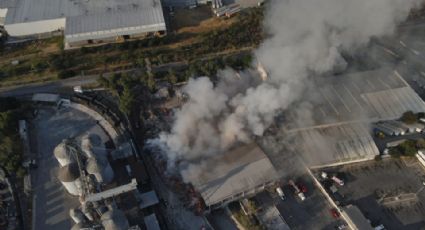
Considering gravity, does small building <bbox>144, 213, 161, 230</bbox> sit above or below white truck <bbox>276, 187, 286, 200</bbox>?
above

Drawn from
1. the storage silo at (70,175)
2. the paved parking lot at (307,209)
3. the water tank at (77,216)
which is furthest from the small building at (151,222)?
the paved parking lot at (307,209)

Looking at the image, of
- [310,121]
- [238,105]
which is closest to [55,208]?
[238,105]

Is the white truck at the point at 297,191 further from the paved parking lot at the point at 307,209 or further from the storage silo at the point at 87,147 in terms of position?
the storage silo at the point at 87,147

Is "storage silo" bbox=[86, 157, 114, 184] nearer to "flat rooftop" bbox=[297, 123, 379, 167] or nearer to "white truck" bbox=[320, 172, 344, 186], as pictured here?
"flat rooftop" bbox=[297, 123, 379, 167]

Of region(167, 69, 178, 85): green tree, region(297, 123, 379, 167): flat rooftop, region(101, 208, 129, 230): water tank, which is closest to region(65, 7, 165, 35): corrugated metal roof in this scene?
region(167, 69, 178, 85): green tree

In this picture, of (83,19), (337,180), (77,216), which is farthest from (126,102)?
(337,180)

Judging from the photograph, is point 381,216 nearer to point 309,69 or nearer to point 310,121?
point 310,121
